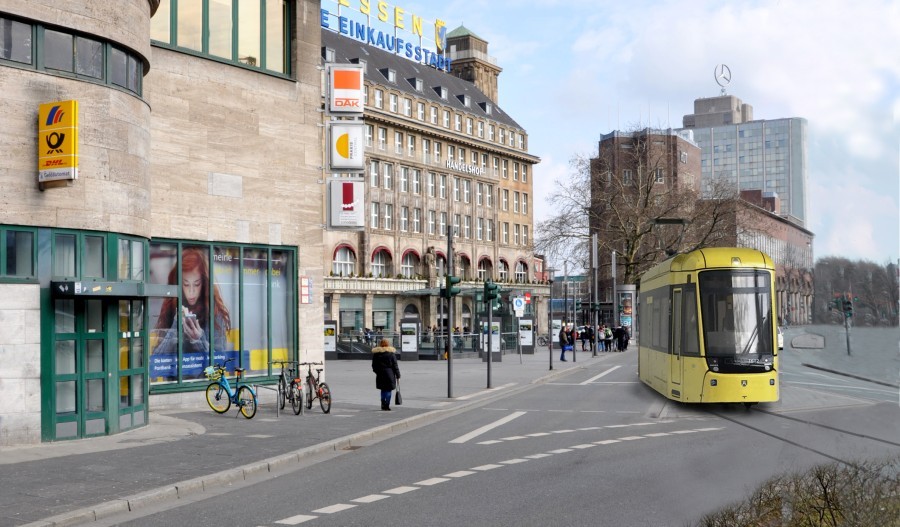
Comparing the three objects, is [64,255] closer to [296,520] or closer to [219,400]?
[219,400]

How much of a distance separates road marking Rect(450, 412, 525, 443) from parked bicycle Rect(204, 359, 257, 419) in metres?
4.74

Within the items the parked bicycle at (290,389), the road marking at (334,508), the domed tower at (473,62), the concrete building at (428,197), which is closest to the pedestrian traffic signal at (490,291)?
the parked bicycle at (290,389)

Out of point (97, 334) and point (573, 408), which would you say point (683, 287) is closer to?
point (573, 408)

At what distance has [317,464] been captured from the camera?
13.5 meters

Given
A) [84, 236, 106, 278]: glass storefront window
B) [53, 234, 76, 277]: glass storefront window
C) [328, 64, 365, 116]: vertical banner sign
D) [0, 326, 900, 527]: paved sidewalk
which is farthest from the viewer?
[328, 64, 365, 116]: vertical banner sign

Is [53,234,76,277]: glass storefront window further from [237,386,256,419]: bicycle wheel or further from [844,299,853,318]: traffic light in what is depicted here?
[844,299,853,318]: traffic light

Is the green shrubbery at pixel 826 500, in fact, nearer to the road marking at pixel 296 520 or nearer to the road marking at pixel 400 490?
the road marking at pixel 296 520

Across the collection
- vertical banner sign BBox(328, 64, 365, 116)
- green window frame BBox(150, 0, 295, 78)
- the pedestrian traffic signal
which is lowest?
the pedestrian traffic signal

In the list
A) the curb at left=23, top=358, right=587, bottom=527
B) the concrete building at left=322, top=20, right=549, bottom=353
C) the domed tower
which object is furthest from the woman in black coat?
the domed tower

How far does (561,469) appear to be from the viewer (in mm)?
12234

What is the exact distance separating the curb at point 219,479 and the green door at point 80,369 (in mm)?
3852

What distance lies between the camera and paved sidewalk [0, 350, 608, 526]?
10.3 meters

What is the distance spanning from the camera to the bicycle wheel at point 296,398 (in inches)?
782

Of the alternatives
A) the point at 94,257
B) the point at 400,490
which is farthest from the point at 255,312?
the point at 400,490
